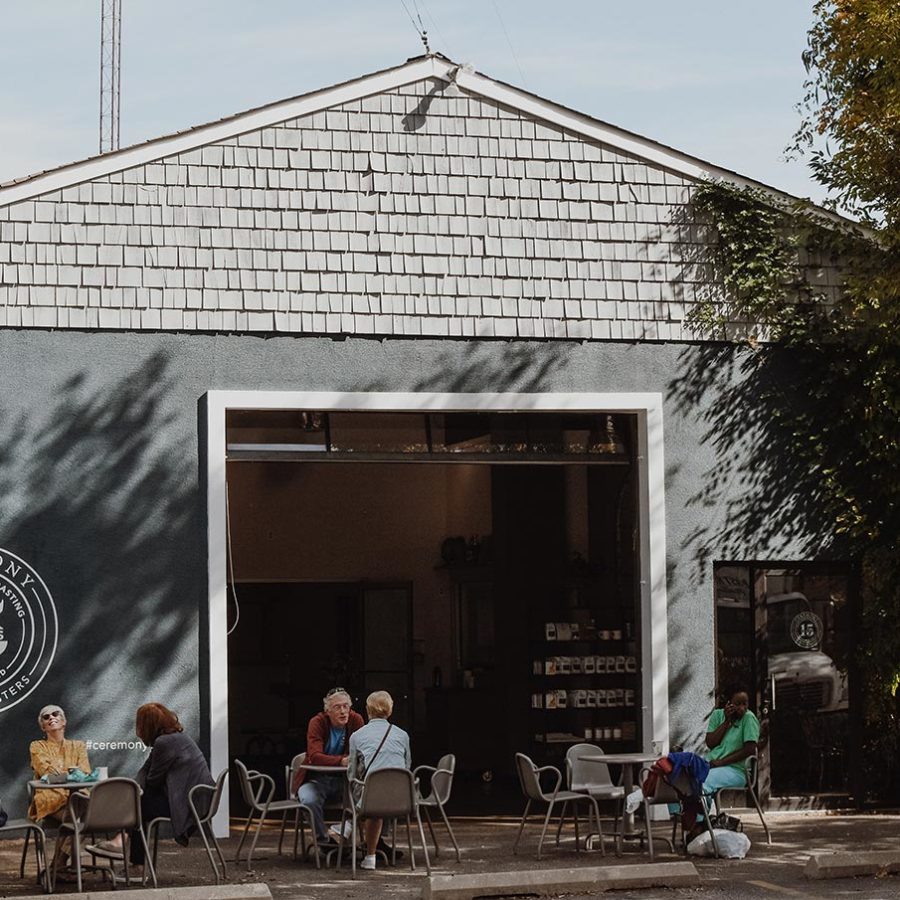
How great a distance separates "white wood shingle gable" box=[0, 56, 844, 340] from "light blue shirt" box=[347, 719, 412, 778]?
3.56 metres

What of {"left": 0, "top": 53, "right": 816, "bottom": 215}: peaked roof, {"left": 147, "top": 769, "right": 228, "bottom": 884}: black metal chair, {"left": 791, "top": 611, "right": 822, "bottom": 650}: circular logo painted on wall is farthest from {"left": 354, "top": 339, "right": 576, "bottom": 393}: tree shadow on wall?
{"left": 147, "top": 769, "right": 228, "bottom": 884}: black metal chair

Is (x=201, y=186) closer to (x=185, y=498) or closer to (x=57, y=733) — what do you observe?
(x=185, y=498)

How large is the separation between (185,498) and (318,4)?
153 inches

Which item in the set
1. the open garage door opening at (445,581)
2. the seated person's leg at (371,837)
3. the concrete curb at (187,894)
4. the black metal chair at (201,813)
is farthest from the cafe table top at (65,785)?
the open garage door opening at (445,581)

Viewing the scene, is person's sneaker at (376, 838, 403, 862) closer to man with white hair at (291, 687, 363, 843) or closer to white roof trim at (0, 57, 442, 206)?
man with white hair at (291, 687, 363, 843)

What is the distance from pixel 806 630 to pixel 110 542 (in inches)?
226

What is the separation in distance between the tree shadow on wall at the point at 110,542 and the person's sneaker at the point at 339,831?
200cm

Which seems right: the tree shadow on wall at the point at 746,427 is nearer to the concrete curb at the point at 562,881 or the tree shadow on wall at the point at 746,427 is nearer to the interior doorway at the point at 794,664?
the interior doorway at the point at 794,664

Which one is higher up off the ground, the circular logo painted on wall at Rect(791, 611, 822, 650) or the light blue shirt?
the circular logo painted on wall at Rect(791, 611, 822, 650)

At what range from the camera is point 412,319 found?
1305cm

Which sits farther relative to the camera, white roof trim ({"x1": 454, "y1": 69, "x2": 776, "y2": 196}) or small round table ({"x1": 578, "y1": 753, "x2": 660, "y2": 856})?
white roof trim ({"x1": 454, "y1": 69, "x2": 776, "y2": 196})

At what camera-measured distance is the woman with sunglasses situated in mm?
10422

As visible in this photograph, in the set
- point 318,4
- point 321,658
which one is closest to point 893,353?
point 318,4

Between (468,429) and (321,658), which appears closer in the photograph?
(468,429)
